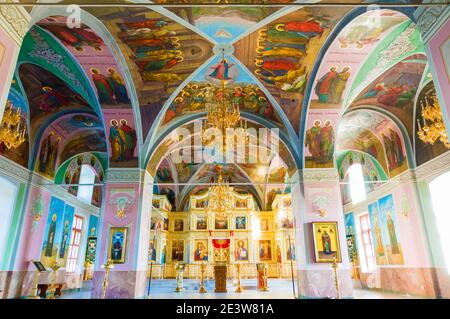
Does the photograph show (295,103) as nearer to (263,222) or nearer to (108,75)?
(108,75)

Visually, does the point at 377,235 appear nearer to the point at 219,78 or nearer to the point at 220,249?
the point at 219,78

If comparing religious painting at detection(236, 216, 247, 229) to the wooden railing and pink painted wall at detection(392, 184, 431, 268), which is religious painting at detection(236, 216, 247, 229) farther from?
pink painted wall at detection(392, 184, 431, 268)

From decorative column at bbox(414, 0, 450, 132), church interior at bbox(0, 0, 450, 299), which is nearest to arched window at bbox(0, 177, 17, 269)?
church interior at bbox(0, 0, 450, 299)

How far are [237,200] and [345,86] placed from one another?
17.3 m

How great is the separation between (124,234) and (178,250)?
1524 cm

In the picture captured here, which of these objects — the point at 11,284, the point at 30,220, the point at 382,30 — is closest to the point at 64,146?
the point at 30,220

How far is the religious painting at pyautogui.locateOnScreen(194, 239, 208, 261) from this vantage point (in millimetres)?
24016

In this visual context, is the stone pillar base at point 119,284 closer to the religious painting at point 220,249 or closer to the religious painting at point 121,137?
the religious painting at point 121,137

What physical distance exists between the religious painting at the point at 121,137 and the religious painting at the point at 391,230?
1166cm

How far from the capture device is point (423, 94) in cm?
1048

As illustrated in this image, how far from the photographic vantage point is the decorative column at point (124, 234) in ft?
31.9

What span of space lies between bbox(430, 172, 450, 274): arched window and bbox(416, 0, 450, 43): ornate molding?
25.0 ft

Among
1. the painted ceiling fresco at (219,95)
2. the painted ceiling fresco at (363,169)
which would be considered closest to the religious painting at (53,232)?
the painted ceiling fresco at (219,95)

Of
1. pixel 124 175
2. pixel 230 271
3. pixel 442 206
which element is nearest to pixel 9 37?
pixel 124 175
